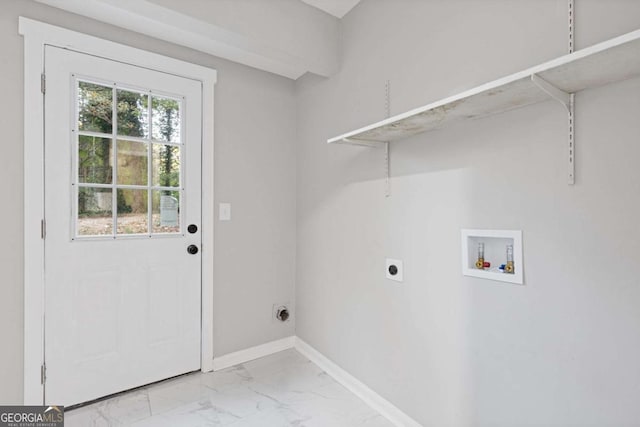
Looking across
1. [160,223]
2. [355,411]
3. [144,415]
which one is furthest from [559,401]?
[160,223]

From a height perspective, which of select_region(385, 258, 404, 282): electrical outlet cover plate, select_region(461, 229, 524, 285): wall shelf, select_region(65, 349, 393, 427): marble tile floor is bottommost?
select_region(65, 349, 393, 427): marble tile floor

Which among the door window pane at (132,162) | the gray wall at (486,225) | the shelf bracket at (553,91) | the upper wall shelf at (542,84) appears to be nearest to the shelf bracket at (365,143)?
the gray wall at (486,225)

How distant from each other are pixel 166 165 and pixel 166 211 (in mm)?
310

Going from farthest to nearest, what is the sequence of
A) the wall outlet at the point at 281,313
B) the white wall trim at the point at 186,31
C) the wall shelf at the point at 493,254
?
1. the wall outlet at the point at 281,313
2. the white wall trim at the point at 186,31
3. the wall shelf at the point at 493,254

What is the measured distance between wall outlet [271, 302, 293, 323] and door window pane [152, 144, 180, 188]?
125 cm

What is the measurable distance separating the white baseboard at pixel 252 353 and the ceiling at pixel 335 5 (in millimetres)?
2495

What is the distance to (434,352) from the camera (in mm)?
1554

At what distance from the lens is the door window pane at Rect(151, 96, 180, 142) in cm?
208

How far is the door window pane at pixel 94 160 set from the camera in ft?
6.01

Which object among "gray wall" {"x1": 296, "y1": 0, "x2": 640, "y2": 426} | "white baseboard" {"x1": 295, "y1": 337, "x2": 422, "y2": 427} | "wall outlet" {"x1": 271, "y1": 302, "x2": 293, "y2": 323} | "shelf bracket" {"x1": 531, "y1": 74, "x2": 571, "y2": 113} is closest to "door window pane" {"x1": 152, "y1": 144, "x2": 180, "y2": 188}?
"gray wall" {"x1": 296, "y1": 0, "x2": 640, "y2": 426}

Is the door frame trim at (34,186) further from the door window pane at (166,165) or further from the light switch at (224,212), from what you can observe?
the light switch at (224,212)

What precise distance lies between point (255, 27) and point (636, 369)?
2.22 meters

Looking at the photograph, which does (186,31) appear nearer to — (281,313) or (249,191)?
(249,191)

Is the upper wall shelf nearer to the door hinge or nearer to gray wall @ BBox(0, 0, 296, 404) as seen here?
gray wall @ BBox(0, 0, 296, 404)
